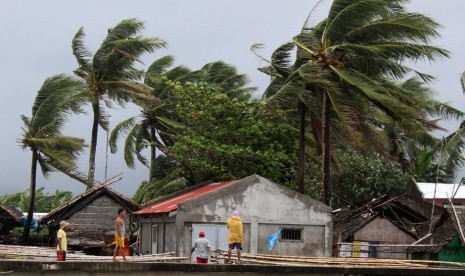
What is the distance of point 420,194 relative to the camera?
143 feet

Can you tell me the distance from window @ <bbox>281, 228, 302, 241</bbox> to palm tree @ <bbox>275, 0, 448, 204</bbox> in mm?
2423

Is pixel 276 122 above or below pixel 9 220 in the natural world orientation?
above

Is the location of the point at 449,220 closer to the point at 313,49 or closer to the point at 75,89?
the point at 313,49

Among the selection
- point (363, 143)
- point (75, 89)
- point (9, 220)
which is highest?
point (75, 89)

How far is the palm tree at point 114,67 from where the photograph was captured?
4291 centimetres

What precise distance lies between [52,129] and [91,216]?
5441 millimetres

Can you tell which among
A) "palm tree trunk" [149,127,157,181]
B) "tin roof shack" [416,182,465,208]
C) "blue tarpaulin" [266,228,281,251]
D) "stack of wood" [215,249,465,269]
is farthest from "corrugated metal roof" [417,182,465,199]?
"stack of wood" [215,249,465,269]

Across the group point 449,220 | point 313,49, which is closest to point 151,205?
point 313,49

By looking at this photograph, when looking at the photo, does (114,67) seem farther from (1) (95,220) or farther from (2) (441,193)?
(2) (441,193)

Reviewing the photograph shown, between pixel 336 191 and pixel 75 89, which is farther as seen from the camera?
pixel 336 191

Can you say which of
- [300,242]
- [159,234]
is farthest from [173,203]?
[300,242]

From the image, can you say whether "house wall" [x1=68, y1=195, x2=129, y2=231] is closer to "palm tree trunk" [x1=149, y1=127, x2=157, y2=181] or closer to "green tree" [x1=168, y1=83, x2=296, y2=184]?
"green tree" [x1=168, y1=83, x2=296, y2=184]

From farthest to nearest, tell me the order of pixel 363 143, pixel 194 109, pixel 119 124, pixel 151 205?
pixel 119 124 → pixel 194 109 → pixel 151 205 → pixel 363 143

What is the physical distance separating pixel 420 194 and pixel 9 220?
19.4 metres
